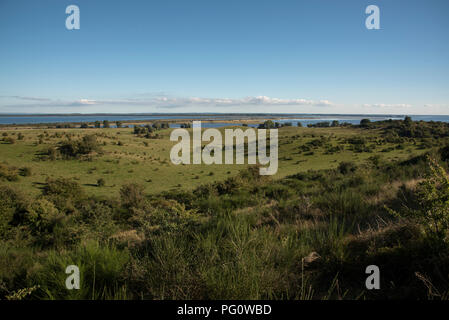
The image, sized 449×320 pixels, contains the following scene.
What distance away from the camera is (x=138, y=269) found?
285 centimetres

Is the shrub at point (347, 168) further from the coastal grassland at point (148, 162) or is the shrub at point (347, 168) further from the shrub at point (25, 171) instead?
the shrub at point (25, 171)

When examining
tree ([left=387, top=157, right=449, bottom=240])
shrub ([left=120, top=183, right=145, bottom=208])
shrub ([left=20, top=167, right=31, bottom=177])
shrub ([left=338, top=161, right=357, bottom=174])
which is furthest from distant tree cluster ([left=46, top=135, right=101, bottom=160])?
tree ([left=387, top=157, right=449, bottom=240])

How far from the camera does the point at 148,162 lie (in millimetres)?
59375

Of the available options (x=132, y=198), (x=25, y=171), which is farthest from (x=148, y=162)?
(x=132, y=198)

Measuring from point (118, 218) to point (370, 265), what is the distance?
1778cm

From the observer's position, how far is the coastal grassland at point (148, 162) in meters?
42.2

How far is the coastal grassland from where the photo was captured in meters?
42.2

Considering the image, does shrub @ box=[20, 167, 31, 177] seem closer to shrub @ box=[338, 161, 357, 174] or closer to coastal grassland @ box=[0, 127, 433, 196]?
coastal grassland @ box=[0, 127, 433, 196]

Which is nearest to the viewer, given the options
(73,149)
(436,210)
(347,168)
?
(436,210)

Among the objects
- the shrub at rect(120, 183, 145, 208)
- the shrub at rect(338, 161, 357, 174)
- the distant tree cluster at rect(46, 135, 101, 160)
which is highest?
the distant tree cluster at rect(46, 135, 101, 160)

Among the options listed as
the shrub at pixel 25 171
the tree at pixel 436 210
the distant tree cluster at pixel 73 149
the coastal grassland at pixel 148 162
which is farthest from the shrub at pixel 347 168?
the distant tree cluster at pixel 73 149

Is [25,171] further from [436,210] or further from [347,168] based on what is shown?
[436,210]
